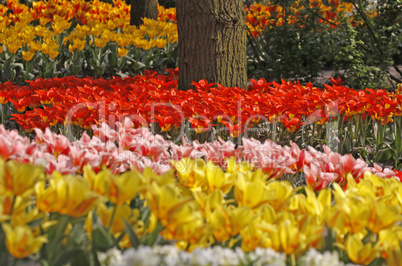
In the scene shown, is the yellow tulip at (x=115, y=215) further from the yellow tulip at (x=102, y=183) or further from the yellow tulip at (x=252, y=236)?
the yellow tulip at (x=252, y=236)

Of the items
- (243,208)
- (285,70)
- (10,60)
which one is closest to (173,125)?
(243,208)

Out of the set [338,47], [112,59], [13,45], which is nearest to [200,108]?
[13,45]

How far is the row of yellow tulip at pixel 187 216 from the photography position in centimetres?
127

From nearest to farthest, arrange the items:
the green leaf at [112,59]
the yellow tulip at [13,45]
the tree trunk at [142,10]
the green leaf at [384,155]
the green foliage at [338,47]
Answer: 1. the green leaf at [384,155]
2. the yellow tulip at [13,45]
3. the green foliage at [338,47]
4. the green leaf at [112,59]
5. the tree trunk at [142,10]

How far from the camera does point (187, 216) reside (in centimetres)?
127

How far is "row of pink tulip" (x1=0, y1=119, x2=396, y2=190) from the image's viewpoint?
181cm

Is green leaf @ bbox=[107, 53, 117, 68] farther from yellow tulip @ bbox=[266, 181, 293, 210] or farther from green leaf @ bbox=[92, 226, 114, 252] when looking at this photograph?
green leaf @ bbox=[92, 226, 114, 252]

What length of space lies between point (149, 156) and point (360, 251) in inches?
39.5

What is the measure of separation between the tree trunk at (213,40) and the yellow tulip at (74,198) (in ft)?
10.4

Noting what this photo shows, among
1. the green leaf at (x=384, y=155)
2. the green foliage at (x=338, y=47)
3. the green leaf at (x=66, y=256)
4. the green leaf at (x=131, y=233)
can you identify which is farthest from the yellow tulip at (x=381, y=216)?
the green foliage at (x=338, y=47)

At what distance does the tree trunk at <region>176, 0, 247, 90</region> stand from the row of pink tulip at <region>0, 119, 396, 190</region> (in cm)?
215

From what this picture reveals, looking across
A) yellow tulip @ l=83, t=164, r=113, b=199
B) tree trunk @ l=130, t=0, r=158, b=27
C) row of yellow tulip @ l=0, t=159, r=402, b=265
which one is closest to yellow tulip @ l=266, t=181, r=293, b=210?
row of yellow tulip @ l=0, t=159, r=402, b=265

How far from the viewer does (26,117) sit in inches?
128

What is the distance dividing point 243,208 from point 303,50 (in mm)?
5433
